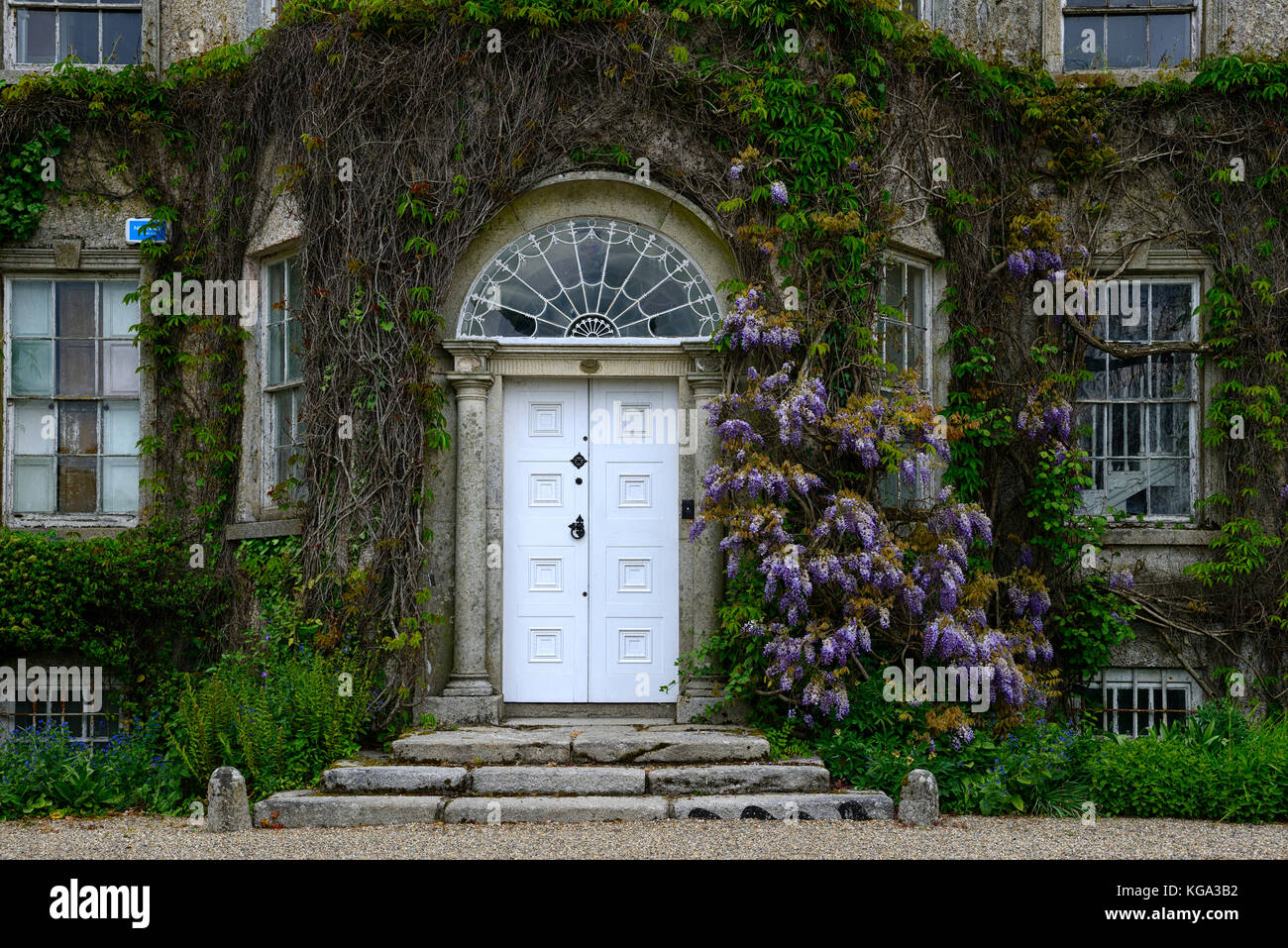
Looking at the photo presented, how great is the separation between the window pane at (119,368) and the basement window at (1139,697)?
771cm

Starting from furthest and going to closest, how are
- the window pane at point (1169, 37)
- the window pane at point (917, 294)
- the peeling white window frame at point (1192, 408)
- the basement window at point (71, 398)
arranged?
the window pane at point (1169, 37) → the basement window at point (71, 398) → the peeling white window frame at point (1192, 408) → the window pane at point (917, 294)

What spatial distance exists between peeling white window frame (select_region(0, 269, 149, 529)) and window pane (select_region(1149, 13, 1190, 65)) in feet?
27.0

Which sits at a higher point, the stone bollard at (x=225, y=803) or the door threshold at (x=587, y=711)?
the door threshold at (x=587, y=711)

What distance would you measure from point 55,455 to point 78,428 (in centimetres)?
27

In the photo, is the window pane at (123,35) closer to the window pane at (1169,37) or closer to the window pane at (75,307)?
the window pane at (75,307)

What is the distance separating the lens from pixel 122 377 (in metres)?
9.99

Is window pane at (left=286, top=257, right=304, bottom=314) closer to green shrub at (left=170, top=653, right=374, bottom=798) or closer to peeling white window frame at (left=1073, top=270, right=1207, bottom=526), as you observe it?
green shrub at (left=170, top=653, right=374, bottom=798)

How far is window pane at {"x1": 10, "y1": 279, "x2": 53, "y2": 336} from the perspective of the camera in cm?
999

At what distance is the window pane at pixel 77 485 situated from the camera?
389 inches

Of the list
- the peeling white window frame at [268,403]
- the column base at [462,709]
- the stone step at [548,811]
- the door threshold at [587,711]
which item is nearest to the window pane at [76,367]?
the peeling white window frame at [268,403]

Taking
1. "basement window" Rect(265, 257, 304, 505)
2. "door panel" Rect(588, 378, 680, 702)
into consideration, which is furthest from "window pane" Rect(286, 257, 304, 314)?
"door panel" Rect(588, 378, 680, 702)

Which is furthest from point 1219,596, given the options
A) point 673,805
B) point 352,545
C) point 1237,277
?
point 352,545

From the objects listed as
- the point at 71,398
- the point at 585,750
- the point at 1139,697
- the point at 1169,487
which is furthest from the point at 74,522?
→ the point at 1169,487

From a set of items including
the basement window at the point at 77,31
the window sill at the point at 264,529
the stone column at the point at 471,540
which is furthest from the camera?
the basement window at the point at 77,31
